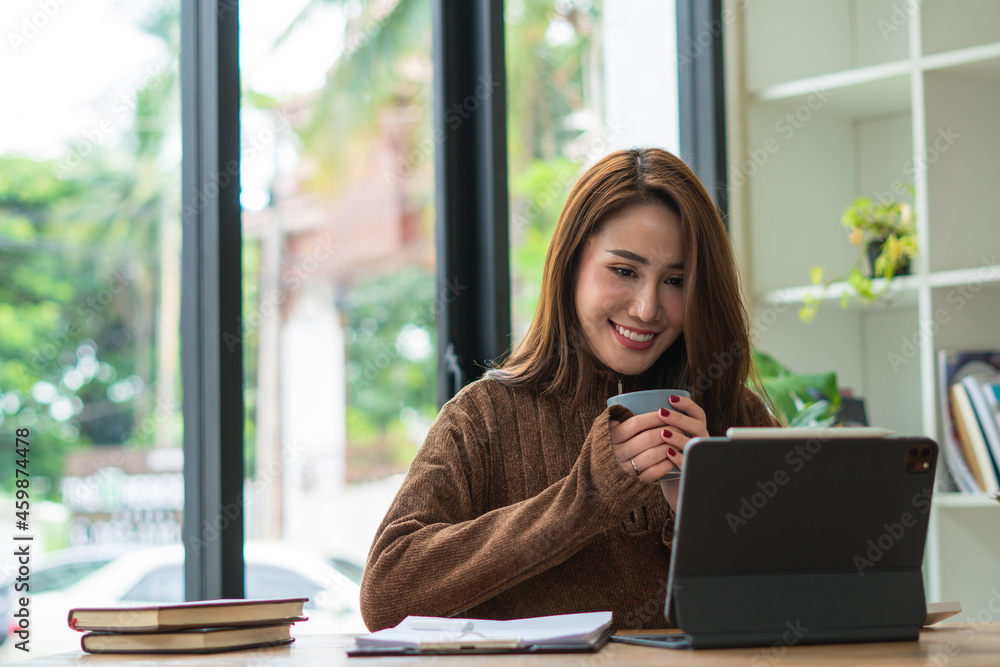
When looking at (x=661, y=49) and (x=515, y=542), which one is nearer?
(x=515, y=542)

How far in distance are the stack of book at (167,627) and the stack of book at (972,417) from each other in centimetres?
182

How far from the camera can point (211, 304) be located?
1.44 metres

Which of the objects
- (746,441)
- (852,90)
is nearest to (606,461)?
(746,441)

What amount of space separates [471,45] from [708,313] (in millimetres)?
896

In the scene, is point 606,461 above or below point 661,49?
below

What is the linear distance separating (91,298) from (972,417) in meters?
8.19

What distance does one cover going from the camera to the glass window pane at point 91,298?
5148mm

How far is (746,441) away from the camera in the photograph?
2.81 ft

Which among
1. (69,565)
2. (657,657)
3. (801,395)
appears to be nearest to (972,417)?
(801,395)

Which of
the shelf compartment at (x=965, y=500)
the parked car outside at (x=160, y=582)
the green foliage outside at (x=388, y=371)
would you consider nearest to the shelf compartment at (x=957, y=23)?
the shelf compartment at (x=965, y=500)

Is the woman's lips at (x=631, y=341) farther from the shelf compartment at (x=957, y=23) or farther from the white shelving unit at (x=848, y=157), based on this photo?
the shelf compartment at (x=957, y=23)

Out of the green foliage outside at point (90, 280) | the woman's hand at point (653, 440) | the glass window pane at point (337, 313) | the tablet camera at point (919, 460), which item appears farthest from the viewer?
the glass window pane at point (337, 313)

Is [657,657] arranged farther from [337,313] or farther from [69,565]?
[337,313]

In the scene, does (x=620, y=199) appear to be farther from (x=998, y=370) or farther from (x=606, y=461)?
(x=998, y=370)
